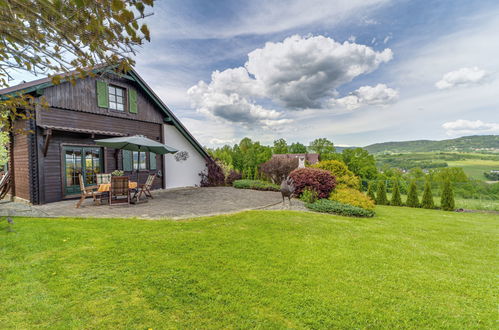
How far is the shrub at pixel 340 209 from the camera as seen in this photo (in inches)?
273

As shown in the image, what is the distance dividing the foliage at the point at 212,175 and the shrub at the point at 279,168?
4652 mm

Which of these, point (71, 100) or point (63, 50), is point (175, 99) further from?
point (63, 50)

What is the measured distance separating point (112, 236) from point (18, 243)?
54.1 inches

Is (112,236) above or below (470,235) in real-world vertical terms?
above

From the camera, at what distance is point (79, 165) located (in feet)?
27.7

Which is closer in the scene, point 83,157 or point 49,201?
point 49,201

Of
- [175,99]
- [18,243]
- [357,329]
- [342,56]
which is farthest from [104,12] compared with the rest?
[175,99]

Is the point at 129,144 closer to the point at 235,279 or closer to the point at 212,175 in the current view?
the point at 212,175

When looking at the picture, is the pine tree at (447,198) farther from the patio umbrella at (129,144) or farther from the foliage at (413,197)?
the patio umbrella at (129,144)

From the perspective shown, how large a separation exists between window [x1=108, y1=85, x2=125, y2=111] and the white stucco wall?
237 centimetres

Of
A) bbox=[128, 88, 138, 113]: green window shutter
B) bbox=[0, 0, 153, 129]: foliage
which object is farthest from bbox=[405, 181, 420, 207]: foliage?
bbox=[128, 88, 138, 113]: green window shutter

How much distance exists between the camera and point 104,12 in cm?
164

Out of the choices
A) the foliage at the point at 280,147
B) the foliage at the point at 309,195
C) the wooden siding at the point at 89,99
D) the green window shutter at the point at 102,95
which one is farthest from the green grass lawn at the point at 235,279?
the foliage at the point at 280,147

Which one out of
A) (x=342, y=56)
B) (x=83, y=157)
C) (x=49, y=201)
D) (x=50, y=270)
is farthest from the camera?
(x=342, y=56)
